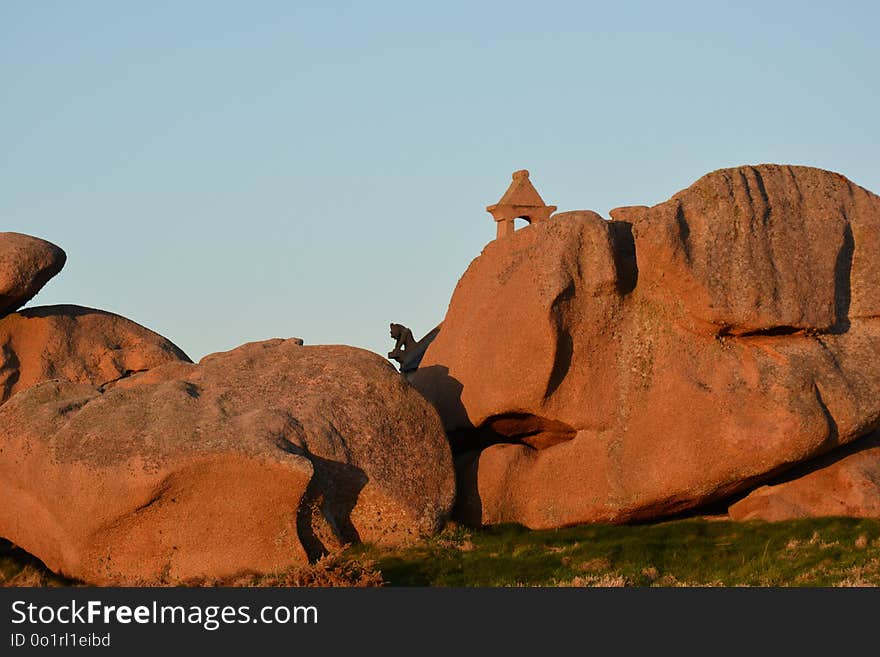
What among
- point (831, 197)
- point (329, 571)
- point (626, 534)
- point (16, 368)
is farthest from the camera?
point (16, 368)

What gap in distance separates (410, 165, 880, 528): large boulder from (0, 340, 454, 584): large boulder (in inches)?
59.2

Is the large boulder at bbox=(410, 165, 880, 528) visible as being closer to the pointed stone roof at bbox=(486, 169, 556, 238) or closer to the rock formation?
the rock formation

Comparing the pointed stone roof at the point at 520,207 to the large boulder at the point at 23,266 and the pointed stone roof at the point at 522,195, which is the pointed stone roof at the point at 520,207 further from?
the large boulder at the point at 23,266

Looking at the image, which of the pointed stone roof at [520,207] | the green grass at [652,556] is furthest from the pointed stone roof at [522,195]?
the green grass at [652,556]

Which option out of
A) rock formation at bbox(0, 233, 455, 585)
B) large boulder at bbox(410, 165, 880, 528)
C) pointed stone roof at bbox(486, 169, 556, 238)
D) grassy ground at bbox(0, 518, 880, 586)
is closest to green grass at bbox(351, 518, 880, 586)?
grassy ground at bbox(0, 518, 880, 586)

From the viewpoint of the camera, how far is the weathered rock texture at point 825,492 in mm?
17047

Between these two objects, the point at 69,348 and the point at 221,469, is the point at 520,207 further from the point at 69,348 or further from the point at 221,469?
the point at 221,469

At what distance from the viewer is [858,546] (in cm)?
1561

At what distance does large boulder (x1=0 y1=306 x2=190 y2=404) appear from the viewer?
23.5m

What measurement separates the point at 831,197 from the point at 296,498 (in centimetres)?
816

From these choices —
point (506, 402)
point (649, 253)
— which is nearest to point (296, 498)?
point (506, 402)

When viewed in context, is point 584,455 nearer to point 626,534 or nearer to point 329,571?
point 626,534

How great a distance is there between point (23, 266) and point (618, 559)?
1257cm

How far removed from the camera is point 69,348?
2403 centimetres
